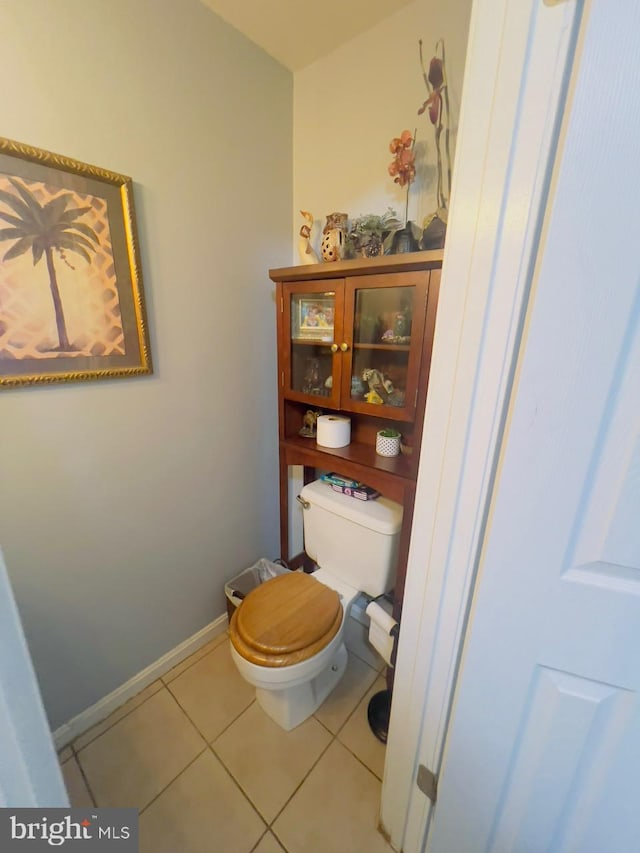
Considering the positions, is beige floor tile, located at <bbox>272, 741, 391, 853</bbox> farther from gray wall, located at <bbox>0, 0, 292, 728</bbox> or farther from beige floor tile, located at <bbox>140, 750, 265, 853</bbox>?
gray wall, located at <bbox>0, 0, 292, 728</bbox>

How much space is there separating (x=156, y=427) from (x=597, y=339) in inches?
47.7

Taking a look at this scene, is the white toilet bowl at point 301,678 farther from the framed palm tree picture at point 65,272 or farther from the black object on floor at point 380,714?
the framed palm tree picture at point 65,272

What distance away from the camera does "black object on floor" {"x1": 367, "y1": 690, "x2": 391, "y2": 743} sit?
1154 mm

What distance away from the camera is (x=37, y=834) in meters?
0.45

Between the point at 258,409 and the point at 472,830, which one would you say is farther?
the point at 258,409

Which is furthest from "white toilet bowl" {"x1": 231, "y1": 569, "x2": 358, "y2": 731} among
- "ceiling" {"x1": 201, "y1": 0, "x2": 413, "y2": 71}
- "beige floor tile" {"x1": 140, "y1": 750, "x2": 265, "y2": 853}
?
"ceiling" {"x1": 201, "y1": 0, "x2": 413, "y2": 71}

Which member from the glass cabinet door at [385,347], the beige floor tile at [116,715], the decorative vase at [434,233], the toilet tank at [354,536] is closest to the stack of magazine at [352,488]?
the toilet tank at [354,536]

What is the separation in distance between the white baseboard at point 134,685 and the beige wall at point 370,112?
1826 mm

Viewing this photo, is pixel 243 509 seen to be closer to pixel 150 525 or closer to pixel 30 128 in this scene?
pixel 150 525

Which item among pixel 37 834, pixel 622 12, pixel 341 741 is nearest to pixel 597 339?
pixel 622 12

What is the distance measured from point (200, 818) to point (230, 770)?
0.41 feet

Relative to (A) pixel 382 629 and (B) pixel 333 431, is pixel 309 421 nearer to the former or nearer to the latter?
(B) pixel 333 431

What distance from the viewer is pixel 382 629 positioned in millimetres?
1134

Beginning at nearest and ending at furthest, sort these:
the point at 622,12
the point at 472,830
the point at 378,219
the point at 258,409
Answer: the point at 622,12, the point at 472,830, the point at 378,219, the point at 258,409
